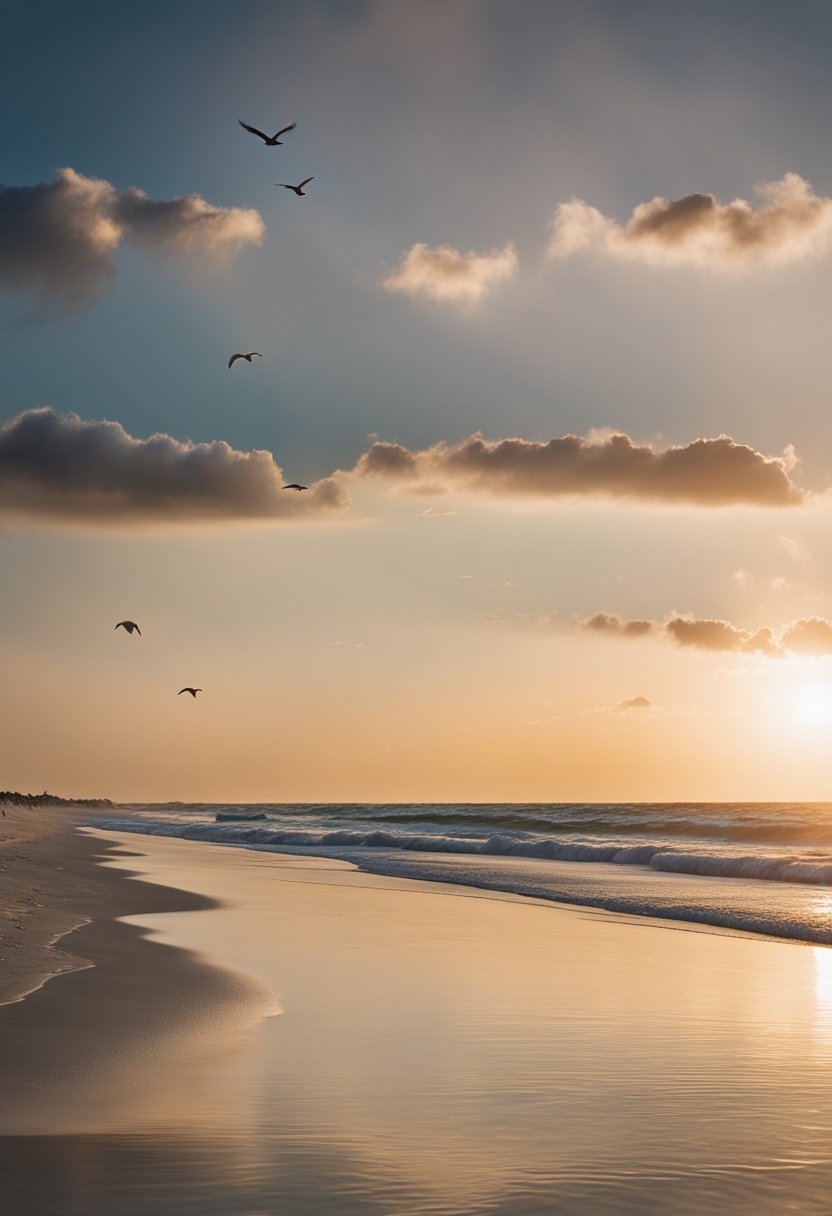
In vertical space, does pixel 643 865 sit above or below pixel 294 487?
below

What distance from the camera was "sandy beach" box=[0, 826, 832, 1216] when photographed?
6.75 m

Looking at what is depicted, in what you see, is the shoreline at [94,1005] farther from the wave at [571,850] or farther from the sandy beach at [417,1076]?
the wave at [571,850]

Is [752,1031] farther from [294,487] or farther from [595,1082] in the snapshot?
[294,487]

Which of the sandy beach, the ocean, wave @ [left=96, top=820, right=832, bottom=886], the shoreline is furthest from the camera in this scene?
wave @ [left=96, top=820, right=832, bottom=886]

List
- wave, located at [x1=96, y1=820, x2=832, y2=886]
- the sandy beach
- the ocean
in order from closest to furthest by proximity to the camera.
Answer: the sandy beach, the ocean, wave, located at [x1=96, y1=820, x2=832, y2=886]

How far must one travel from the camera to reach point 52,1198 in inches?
250

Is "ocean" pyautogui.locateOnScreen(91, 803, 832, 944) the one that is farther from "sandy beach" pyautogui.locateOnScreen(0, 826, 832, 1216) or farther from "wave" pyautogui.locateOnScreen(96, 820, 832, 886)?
"sandy beach" pyautogui.locateOnScreen(0, 826, 832, 1216)

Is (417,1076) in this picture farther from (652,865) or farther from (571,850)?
(571,850)

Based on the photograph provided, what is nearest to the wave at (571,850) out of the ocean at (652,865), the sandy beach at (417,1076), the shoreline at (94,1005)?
the ocean at (652,865)

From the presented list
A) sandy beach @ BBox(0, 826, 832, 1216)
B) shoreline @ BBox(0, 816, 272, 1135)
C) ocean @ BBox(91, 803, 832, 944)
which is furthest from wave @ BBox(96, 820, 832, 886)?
shoreline @ BBox(0, 816, 272, 1135)

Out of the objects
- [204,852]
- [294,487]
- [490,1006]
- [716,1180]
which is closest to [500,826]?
[204,852]

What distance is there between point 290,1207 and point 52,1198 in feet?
4.17

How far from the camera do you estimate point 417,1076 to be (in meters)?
9.53

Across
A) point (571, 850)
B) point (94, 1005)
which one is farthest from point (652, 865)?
point (94, 1005)
